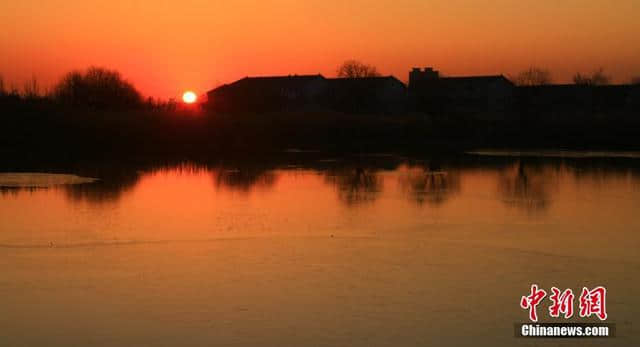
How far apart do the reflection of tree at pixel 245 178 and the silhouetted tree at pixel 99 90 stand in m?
28.2

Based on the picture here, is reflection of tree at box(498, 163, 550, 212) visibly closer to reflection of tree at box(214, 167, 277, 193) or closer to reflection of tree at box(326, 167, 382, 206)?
reflection of tree at box(326, 167, 382, 206)

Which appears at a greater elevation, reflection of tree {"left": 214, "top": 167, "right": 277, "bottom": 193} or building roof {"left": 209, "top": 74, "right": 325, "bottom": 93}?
building roof {"left": 209, "top": 74, "right": 325, "bottom": 93}

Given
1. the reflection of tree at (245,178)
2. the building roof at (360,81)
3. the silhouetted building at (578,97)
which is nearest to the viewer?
the reflection of tree at (245,178)

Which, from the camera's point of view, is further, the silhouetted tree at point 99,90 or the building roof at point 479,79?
the building roof at point 479,79

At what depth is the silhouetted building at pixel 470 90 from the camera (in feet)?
226

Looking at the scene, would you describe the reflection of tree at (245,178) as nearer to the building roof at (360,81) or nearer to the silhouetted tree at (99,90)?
the silhouetted tree at (99,90)

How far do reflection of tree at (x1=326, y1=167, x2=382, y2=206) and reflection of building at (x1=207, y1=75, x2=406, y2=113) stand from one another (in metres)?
29.3

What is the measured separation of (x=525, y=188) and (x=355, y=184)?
3.87 metres

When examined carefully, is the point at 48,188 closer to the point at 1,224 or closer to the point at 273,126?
the point at 1,224

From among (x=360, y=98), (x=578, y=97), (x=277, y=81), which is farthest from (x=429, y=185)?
(x=277, y=81)

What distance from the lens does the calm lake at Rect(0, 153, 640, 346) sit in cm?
671

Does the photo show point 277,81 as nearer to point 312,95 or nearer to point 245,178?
point 312,95

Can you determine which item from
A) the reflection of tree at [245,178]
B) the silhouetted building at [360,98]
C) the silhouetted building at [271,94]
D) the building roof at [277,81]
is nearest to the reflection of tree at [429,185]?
the reflection of tree at [245,178]

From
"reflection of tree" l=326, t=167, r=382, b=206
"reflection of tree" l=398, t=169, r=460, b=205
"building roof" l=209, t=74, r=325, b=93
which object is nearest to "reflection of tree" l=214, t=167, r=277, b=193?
"reflection of tree" l=326, t=167, r=382, b=206
